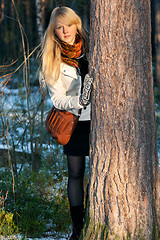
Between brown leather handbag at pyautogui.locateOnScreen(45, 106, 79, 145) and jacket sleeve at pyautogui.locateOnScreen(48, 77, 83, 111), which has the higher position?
jacket sleeve at pyautogui.locateOnScreen(48, 77, 83, 111)

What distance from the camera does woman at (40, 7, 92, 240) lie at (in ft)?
8.15

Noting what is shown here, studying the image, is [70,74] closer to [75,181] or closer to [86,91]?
[86,91]

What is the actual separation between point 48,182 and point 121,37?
97.8 inches

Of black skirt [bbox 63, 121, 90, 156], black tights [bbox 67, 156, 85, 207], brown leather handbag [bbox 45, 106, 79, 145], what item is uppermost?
brown leather handbag [bbox 45, 106, 79, 145]

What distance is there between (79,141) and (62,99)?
45 cm

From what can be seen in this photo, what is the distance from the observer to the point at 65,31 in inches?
98.7

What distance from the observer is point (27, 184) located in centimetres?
368

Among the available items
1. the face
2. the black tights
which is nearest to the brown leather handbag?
the black tights

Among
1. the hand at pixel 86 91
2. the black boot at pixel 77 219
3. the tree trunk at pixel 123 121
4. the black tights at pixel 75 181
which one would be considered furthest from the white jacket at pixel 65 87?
the black boot at pixel 77 219

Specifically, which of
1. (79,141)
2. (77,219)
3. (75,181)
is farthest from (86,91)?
(77,219)

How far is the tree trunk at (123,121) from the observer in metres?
2.08

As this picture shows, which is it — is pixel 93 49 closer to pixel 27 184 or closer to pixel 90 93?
pixel 90 93

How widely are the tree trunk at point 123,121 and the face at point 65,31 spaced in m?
0.33

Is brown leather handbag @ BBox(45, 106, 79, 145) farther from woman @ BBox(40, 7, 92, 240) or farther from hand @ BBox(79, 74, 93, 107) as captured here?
hand @ BBox(79, 74, 93, 107)
